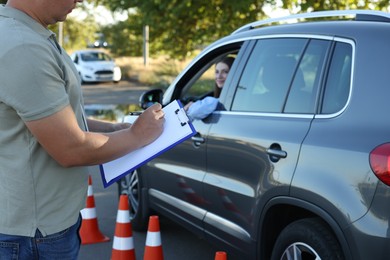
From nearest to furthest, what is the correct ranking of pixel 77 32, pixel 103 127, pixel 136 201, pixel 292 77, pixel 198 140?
pixel 103 127 → pixel 292 77 → pixel 198 140 → pixel 136 201 → pixel 77 32

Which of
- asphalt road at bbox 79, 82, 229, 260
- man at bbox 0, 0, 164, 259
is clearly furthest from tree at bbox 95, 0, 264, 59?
man at bbox 0, 0, 164, 259

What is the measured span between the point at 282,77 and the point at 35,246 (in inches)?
87.5

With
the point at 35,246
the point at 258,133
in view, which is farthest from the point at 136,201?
the point at 35,246

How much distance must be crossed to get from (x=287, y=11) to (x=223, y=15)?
6.53 feet

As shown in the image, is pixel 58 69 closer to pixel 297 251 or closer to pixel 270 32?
pixel 297 251

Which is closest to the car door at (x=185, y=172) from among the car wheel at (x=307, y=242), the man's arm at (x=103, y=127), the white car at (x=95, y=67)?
the car wheel at (x=307, y=242)

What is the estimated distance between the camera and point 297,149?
11.1ft

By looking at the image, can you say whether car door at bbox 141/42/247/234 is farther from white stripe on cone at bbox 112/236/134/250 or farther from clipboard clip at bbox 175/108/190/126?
clipboard clip at bbox 175/108/190/126

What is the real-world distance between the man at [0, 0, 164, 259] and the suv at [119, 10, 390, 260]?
4.00 feet

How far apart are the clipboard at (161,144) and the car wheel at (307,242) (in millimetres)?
1232

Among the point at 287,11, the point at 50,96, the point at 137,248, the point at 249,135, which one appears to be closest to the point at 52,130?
the point at 50,96

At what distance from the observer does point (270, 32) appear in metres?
4.19

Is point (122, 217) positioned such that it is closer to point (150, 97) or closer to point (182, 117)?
point (150, 97)

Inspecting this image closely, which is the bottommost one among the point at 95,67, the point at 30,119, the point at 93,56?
the point at 95,67
